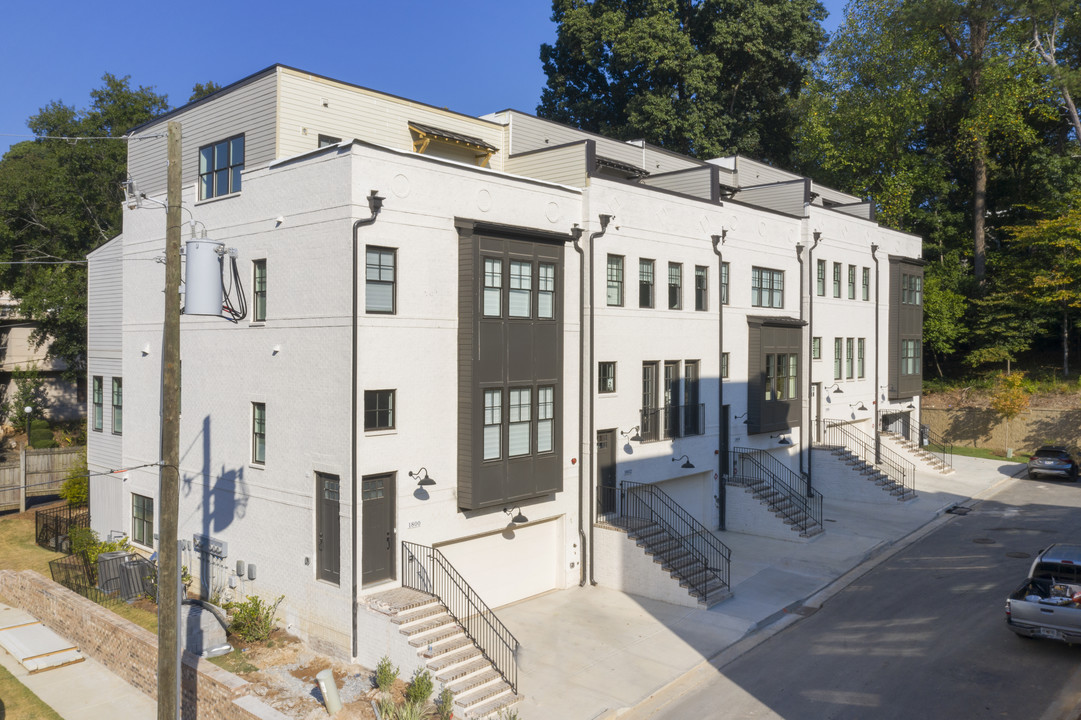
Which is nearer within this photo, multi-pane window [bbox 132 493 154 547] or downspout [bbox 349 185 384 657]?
downspout [bbox 349 185 384 657]

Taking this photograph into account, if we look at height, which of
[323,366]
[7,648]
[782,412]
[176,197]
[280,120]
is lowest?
[7,648]

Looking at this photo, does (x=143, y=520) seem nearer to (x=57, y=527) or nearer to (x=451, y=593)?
(x=57, y=527)

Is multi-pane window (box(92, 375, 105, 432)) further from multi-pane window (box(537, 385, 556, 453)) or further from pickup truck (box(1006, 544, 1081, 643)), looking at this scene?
pickup truck (box(1006, 544, 1081, 643))

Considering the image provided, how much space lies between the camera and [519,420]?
60.5 ft

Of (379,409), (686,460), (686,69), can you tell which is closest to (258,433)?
(379,409)

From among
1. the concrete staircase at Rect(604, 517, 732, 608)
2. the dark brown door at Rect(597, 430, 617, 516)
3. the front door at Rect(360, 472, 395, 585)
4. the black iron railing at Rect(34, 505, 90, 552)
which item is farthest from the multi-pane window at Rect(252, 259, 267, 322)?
the black iron railing at Rect(34, 505, 90, 552)

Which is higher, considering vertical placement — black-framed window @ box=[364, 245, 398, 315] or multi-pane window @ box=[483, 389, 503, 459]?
black-framed window @ box=[364, 245, 398, 315]

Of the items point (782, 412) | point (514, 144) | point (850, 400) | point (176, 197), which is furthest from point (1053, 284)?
point (176, 197)

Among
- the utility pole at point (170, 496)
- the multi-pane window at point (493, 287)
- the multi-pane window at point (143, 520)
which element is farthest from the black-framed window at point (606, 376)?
the multi-pane window at point (143, 520)

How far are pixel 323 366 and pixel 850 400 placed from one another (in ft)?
81.2

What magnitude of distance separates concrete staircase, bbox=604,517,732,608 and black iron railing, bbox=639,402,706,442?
2.93 metres

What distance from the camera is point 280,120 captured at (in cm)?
1873

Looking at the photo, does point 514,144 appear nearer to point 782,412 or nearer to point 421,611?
point 782,412

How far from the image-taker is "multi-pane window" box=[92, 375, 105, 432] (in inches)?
971
